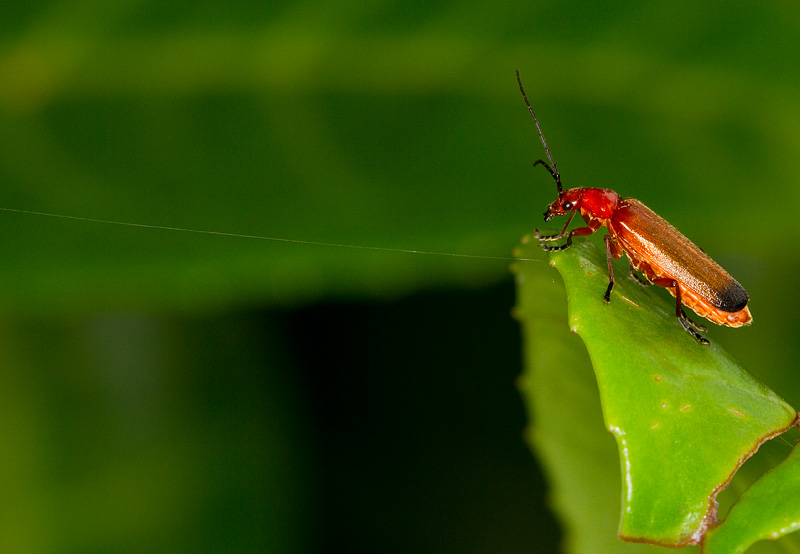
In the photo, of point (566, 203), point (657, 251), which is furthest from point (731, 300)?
point (566, 203)

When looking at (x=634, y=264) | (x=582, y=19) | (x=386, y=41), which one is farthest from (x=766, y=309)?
(x=386, y=41)

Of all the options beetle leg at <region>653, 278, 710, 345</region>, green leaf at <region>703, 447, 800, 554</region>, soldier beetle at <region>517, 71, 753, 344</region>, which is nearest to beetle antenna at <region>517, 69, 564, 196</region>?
soldier beetle at <region>517, 71, 753, 344</region>

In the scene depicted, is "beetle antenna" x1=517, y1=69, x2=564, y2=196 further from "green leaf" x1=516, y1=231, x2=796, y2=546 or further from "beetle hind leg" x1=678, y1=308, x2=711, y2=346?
"green leaf" x1=516, y1=231, x2=796, y2=546

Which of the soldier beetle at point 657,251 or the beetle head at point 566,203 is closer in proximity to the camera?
the soldier beetle at point 657,251

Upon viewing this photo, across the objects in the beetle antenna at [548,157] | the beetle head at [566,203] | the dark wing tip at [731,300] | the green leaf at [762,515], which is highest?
the beetle antenna at [548,157]

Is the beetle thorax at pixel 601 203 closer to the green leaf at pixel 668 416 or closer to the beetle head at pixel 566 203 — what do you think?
the beetle head at pixel 566 203

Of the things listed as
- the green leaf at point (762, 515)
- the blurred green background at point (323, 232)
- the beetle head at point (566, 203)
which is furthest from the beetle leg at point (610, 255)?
the green leaf at point (762, 515)

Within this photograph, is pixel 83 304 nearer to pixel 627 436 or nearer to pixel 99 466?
pixel 99 466
